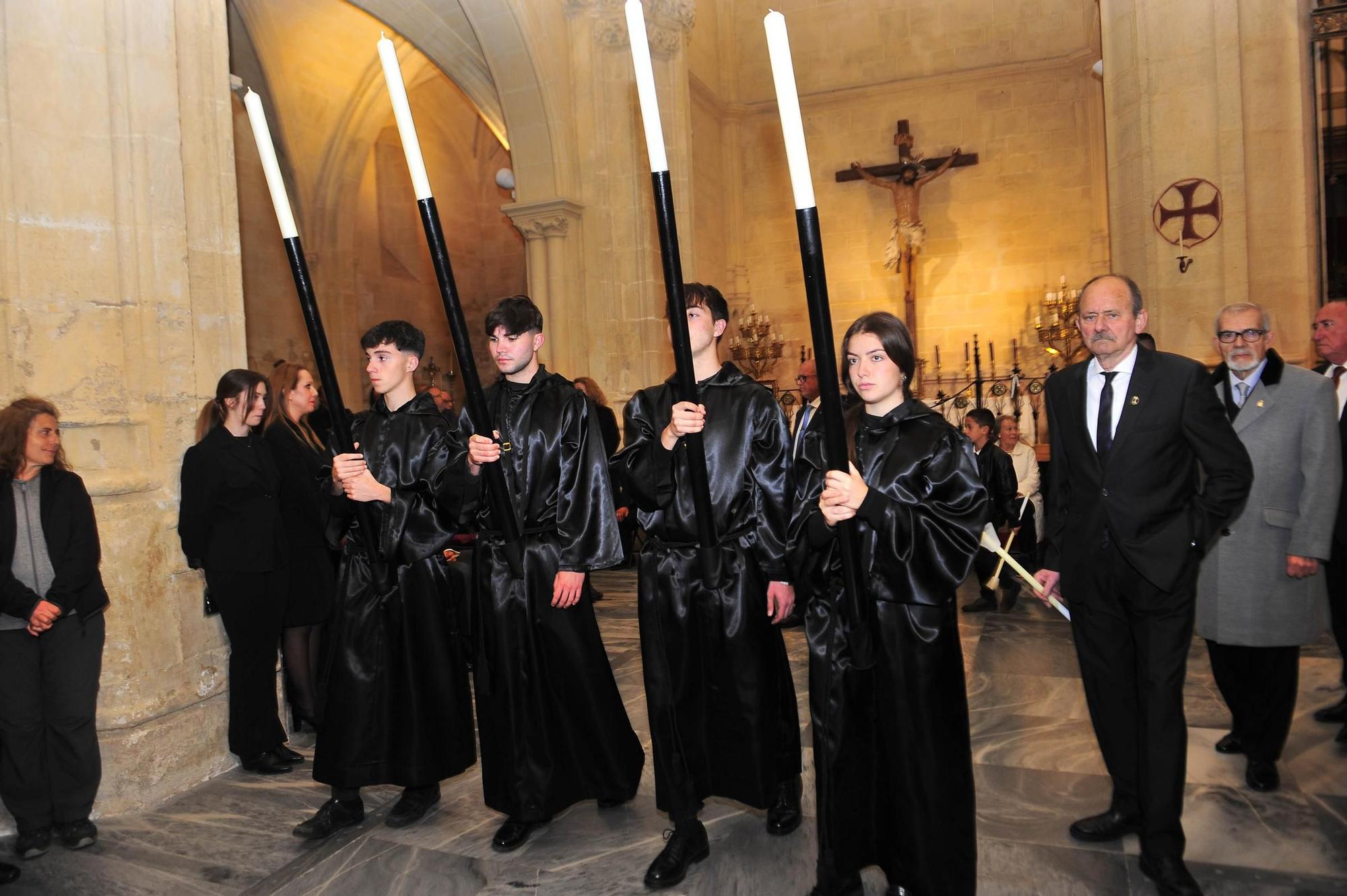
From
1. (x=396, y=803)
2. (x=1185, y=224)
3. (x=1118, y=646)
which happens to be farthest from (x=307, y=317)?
(x=1185, y=224)

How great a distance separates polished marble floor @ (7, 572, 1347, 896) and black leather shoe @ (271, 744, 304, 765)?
0.19 ft

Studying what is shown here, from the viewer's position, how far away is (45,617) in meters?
3.40

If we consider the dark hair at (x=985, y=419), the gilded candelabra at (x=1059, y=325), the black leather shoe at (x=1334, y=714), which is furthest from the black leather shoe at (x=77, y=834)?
the gilded candelabra at (x=1059, y=325)

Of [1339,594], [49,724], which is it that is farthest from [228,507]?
[1339,594]

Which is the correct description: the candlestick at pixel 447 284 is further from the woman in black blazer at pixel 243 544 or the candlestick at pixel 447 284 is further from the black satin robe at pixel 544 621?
the woman in black blazer at pixel 243 544

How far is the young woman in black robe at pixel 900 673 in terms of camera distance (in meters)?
2.56

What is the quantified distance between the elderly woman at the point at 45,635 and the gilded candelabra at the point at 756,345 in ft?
33.0

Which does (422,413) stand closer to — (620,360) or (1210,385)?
(1210,385)

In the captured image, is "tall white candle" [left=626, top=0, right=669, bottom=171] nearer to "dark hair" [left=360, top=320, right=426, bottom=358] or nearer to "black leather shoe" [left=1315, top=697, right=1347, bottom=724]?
"dark hair" [left=360, top=320, right=426, bottom=358]

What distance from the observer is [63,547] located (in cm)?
352

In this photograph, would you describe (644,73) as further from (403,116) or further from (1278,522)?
(1278,522)

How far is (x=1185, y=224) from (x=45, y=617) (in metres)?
6.73

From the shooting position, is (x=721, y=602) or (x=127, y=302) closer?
(x=721, y=602)

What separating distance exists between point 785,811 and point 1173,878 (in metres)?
1.14
